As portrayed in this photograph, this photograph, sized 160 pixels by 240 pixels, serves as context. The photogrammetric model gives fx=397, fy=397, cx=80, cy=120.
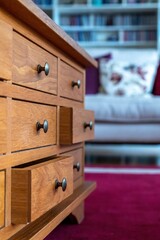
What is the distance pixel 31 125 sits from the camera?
2.72 ft

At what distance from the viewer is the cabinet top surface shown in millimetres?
712

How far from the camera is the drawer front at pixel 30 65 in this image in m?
0.75

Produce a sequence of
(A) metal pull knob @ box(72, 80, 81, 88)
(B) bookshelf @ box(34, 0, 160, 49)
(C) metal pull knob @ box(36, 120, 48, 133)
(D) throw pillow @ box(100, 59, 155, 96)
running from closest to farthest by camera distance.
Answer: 1. (C) metal pull knob @ box(36, 120, 48, 133)
2. (A) metal pull knob @ box(72, 80, 81, 88)
3. (D) throw pillow @ box(100, 59, 155, 96)
4. (B) bookshelf @ box(34, 0, 160, 49)

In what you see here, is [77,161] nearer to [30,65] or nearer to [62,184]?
[62,184]

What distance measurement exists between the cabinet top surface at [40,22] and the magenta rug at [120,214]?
52 cm

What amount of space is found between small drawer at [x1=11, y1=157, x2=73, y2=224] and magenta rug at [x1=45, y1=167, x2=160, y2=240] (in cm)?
30

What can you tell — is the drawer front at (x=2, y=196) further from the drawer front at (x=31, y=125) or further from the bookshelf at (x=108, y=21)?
the bookshelf at (x=108, y=21)

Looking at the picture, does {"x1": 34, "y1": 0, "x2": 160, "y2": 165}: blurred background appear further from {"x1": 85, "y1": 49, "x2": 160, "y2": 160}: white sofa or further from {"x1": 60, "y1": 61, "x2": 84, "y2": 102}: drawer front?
{"x1": 60, "y1": 61, "x2": 84, "y2": 102}: drawer front

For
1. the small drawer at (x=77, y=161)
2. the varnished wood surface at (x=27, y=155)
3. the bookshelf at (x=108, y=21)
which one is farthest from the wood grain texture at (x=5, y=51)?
the bookshelf at (x=108, y=21)

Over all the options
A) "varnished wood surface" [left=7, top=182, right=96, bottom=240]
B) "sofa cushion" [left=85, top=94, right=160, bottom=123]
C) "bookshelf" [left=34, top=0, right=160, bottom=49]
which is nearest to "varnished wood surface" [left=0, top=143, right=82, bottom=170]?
"varnished wood surface" [left=7, top=182, right=96, bottom=240]

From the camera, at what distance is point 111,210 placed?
141cm

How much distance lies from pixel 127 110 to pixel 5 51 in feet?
6.41

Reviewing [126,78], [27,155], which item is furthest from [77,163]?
[126,78]

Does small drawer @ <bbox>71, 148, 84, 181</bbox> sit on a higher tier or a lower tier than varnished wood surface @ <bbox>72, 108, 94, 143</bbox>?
lower
